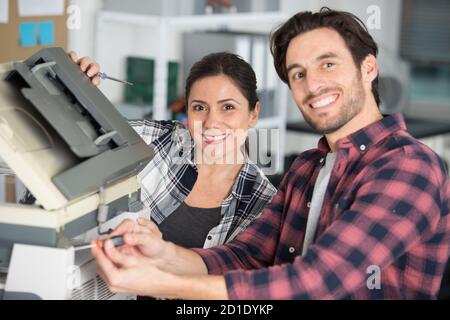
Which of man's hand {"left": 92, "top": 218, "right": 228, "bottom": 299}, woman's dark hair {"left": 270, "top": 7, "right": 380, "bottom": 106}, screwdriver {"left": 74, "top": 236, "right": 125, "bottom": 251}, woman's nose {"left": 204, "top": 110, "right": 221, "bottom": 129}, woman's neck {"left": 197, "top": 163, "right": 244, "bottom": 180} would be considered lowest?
woman's neck {"left": 197, "top": 163, "right": 244, "bottom": 180}

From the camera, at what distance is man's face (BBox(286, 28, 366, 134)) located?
4.55 ft

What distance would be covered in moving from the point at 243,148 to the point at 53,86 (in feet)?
2.53

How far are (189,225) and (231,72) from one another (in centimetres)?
44

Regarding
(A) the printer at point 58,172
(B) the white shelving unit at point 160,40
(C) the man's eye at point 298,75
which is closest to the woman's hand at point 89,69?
(A) the printer at point 58,172

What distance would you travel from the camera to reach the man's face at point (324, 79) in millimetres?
1387

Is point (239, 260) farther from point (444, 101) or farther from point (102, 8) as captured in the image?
point (444, 101)

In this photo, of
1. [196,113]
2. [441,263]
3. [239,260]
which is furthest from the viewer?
[196,113]

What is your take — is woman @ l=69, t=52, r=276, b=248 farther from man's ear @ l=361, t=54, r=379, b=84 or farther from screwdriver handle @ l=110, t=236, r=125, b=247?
screwdriver handle @ l=110, t=236, r=125, b=247

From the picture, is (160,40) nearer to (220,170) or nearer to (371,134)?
(220,170)

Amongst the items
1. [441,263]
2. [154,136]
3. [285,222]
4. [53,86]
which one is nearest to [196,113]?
[154,136]

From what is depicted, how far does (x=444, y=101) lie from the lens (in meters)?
4.93

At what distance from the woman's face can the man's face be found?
48 cm

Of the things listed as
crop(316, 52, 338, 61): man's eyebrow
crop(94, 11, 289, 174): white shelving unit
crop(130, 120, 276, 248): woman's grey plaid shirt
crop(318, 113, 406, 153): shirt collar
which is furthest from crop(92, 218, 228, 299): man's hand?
crop(94, 11, 289, 174): white shelving unit

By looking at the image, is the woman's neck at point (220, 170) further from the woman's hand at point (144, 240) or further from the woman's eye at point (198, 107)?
the woman's hand at point (144, 240)
